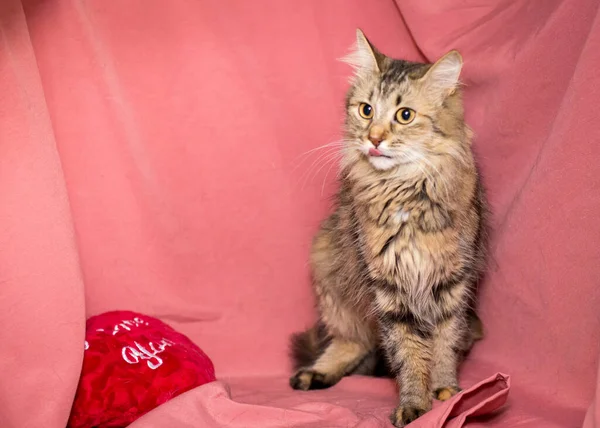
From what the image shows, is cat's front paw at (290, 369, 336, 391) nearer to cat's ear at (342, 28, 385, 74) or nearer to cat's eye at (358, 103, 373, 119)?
cat's eye at (358, 103, 373, 119)

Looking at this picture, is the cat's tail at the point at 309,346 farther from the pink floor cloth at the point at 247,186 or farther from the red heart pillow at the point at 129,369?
the red heart pillow at the point at 129,369

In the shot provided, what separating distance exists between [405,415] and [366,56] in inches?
39.8

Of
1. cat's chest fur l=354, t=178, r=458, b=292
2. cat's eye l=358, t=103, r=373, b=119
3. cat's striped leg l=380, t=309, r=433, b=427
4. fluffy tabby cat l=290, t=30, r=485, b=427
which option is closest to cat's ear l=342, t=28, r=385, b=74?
fluffy tabby cat l=290, t=30, r=485, b=427

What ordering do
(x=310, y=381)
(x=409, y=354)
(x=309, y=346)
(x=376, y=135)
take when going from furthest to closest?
(x=309, y=346) < (x=310, y=381) < (x=409, y=354) < (x=376, y=135)

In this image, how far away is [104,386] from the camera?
209cm

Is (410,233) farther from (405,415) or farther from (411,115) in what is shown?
(405,415)

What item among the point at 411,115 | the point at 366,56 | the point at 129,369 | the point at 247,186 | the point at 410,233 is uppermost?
the point at 366,56

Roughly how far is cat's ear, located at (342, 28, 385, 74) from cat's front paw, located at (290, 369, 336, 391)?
3.15ft

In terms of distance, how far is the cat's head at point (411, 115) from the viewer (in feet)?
6.38

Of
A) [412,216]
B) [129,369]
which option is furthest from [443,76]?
[129,369]

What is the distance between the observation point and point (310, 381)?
7.63 feet

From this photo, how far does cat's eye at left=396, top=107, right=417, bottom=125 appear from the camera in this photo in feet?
6.45

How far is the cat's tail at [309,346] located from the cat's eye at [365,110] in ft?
2.58

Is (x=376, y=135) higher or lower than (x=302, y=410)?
higher
